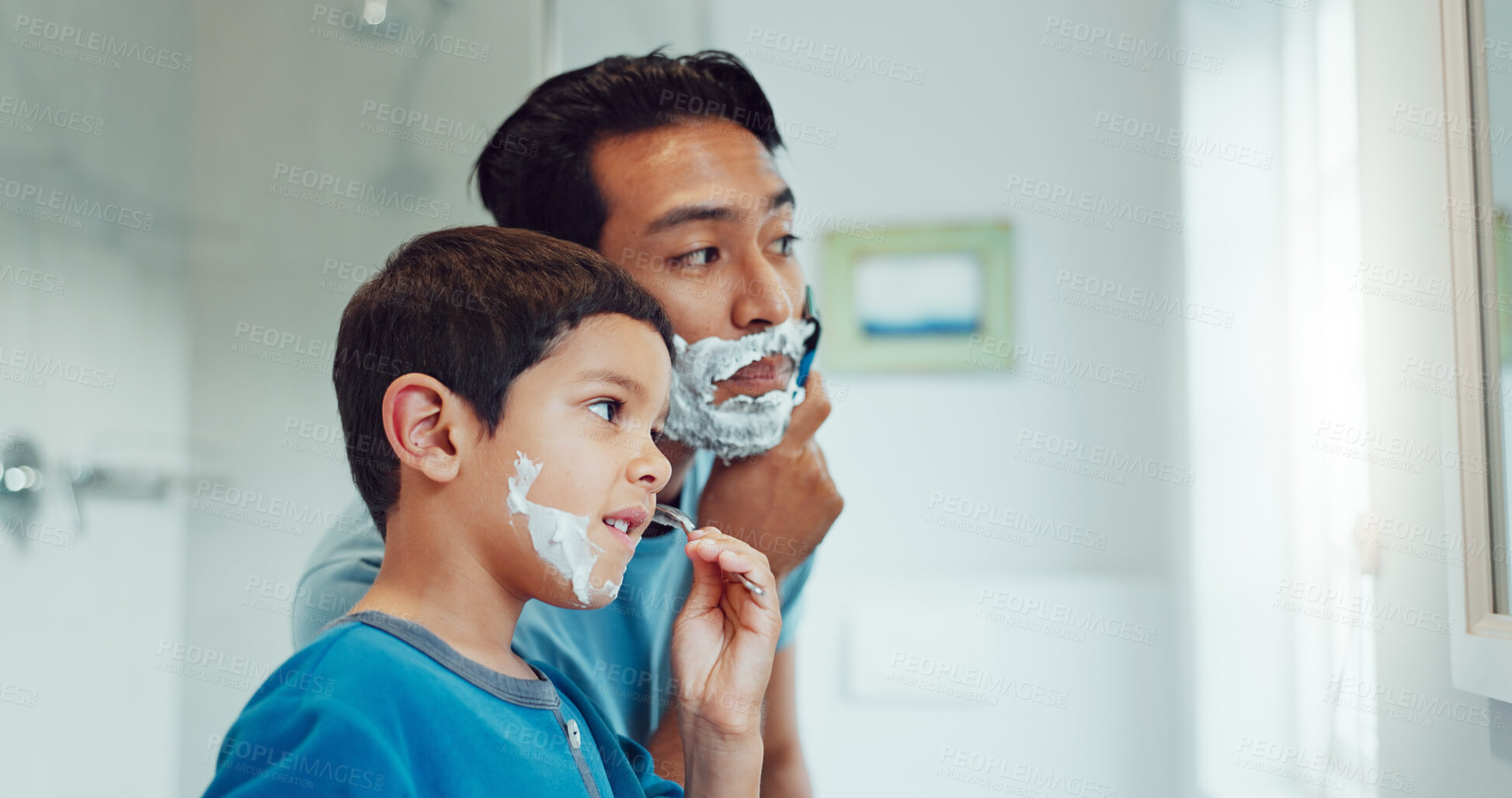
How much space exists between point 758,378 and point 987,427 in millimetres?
481

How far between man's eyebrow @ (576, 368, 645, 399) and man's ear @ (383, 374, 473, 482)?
0.07 m

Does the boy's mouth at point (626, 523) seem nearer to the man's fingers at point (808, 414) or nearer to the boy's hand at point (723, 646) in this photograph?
the boy's hand at point (723, 646)

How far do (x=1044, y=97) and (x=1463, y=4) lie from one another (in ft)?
1.58

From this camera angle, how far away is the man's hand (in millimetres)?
958

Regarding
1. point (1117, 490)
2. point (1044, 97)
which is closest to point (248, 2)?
point (1044, 97)

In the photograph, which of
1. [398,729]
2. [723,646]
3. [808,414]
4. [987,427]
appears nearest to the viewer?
[398,729]

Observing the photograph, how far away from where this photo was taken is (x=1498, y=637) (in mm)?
790

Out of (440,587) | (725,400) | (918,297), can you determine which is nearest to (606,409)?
(440,587)

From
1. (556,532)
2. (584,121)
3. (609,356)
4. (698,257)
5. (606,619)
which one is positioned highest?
(584,121)

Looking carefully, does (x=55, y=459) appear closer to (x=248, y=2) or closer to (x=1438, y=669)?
(x=248, y=2)

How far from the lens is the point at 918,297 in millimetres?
1301

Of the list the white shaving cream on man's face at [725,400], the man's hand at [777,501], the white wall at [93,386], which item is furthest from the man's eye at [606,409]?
the white wall at [93,386]

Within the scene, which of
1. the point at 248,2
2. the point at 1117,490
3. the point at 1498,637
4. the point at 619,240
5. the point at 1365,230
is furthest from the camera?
the point at 1117,490

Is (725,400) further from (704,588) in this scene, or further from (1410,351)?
(1410,351)
